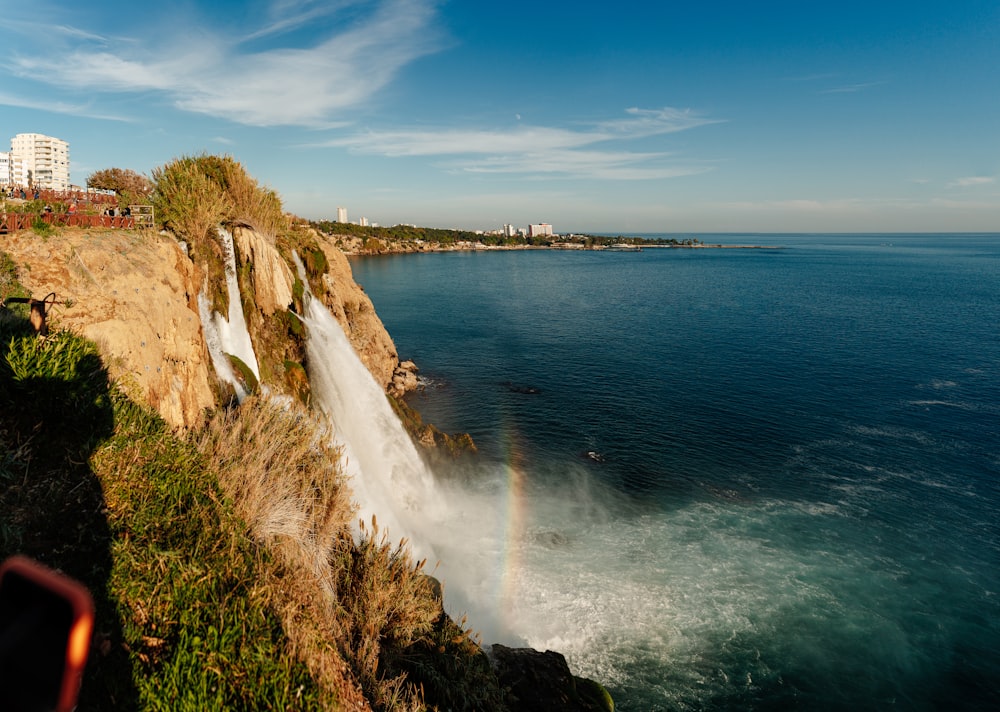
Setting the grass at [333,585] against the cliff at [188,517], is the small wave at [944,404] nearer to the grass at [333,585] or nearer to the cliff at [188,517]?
the cliff at [188,517]

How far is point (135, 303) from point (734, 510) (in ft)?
80.3

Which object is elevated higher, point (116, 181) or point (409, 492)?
point (116, 181)

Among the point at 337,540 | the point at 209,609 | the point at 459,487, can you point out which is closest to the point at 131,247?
the point at 337,540

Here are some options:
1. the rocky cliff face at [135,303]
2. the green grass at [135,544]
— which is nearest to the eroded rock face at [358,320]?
the rocky cliff face at [135,303]

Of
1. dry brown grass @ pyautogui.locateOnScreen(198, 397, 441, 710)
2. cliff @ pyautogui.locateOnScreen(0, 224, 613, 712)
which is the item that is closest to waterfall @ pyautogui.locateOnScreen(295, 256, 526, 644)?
cliff @ pyautogui.locateOnScreen(0, 224, 613, 712)

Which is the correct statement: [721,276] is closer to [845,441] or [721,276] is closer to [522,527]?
[845,441]

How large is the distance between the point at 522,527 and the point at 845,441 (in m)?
21.4

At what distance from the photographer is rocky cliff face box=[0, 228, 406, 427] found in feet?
35.4

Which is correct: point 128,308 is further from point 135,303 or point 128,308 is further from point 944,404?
point 944,404

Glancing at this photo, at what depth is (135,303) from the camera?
12070 millimetres

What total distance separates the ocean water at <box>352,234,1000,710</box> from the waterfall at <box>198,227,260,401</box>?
10.6m

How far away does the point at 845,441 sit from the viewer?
30594 millimetres

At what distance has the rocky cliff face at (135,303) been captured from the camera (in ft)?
35.4

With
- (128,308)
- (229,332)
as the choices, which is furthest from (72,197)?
(128,308)
